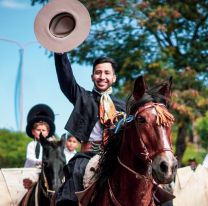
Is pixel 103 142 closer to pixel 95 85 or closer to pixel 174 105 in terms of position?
pixel 95 85

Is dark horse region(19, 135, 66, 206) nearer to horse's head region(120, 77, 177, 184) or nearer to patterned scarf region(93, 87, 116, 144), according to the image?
patterned scarf region(93, 87, 116, 144)

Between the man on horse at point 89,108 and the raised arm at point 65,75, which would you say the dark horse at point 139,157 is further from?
the raised arm at point 65,75

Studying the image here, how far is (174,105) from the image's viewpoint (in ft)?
65.5

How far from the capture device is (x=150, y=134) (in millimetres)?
6027

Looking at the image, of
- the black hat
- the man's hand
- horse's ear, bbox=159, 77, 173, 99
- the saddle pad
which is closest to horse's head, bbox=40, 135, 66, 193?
the saddle pad

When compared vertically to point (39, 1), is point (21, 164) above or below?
below

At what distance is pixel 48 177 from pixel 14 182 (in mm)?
1069

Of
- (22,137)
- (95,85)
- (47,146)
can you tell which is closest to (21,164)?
(22,137)

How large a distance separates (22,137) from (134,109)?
24610mm

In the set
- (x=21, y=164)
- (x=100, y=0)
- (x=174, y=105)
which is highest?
(x=100, y=0)

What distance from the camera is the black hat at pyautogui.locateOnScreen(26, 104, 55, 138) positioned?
38.3ft

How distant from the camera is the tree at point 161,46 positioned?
2038 centimetres

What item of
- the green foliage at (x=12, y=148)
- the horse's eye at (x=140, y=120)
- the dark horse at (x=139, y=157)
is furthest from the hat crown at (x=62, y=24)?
the green foliage at (x=12, y=148)

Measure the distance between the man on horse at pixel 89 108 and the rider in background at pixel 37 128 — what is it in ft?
12.0
